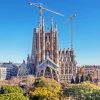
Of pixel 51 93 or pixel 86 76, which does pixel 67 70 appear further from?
pixel 51 93

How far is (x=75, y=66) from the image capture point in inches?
5733

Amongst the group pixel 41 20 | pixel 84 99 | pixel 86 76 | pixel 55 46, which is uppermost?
pixel 41 20

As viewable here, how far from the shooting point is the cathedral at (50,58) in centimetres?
14262

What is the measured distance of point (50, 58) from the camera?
145 meters

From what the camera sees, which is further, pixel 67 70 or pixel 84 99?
pixel 67 70

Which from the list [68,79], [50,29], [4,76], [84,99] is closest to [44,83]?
[84,99]

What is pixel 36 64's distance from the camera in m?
146

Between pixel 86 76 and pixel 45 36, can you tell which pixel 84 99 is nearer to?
pixel 86 76

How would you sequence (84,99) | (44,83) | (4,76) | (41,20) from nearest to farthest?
(84,99)
(44,83)
(41,20)
(4,76)

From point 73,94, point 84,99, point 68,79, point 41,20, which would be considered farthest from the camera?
point 41,20

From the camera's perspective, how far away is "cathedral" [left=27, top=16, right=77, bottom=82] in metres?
143

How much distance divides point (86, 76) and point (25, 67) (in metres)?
30.4

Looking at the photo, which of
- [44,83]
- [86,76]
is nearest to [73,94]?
[44,83]

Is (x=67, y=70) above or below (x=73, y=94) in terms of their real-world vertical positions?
above
